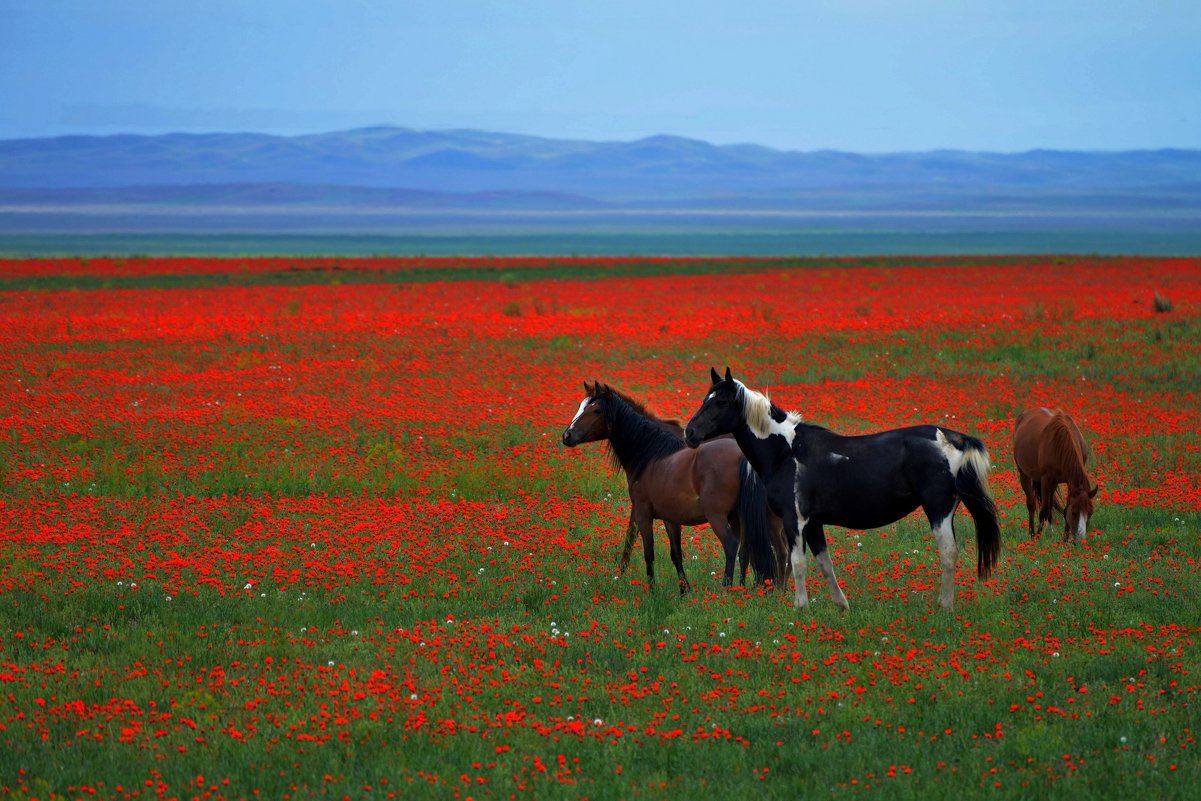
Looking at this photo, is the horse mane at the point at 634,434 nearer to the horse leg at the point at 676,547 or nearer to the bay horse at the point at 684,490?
the bay horse at the point at 684,490

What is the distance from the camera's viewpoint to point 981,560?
10773 millimetres

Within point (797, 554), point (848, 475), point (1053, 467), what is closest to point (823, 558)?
point (797, 554)

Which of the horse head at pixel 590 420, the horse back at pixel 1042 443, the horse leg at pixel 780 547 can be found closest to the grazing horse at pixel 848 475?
the horse leg at pixel 780 547

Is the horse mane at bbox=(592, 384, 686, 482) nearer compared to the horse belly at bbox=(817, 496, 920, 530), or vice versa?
the horse belly at bbox=(817, 496, 920, 530)

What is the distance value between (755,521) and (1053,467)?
3.91m

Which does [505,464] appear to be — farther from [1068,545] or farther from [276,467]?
[1068,545]

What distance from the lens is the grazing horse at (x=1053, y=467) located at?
12.8 m

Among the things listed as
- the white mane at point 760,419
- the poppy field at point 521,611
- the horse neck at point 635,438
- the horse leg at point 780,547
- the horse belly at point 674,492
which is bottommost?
the poppy field at point 521,611

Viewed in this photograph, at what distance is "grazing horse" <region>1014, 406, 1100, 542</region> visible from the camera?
12.8 meters

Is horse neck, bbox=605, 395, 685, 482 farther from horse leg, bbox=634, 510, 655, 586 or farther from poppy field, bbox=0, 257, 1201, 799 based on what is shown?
poppy field, bbox=0, 257, 1201, 799

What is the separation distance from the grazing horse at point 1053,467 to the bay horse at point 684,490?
11.1ft

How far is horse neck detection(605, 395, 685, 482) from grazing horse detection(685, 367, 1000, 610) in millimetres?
1273

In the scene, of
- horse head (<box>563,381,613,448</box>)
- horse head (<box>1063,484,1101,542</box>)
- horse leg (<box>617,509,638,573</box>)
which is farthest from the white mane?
horse head (<box>1063,484,1101,542</box>)

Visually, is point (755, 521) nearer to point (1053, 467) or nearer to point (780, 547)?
point (780, 547)
